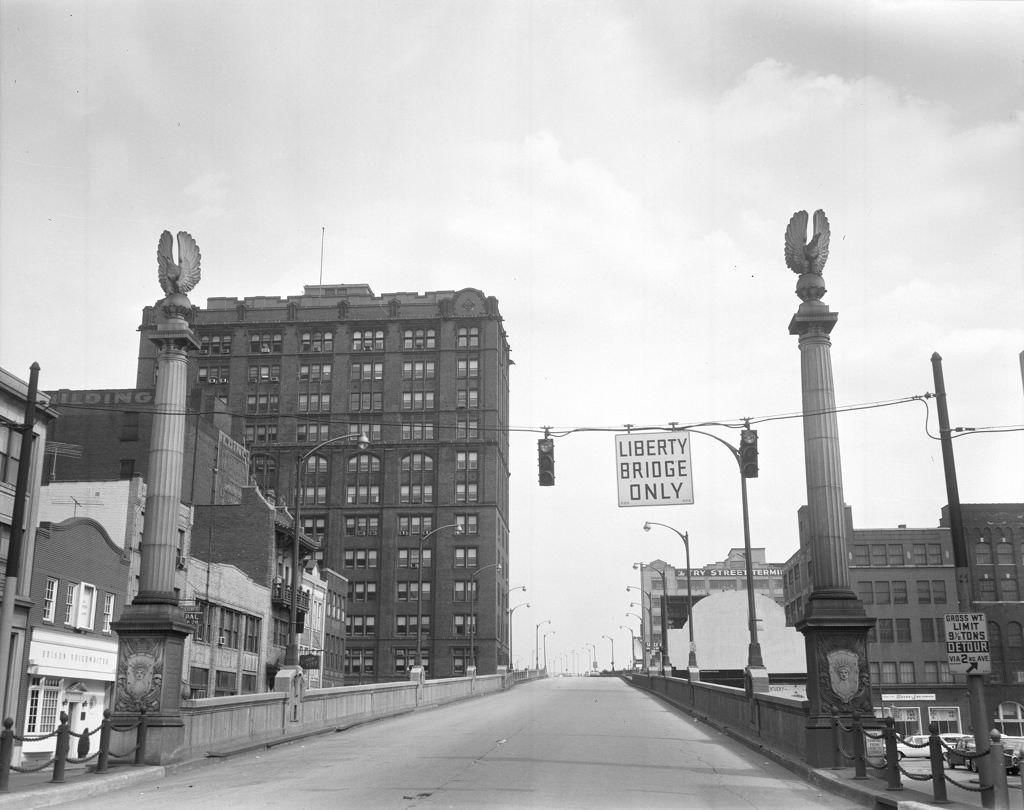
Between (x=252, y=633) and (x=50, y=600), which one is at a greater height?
(x=50, y=600)

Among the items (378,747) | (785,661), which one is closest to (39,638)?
(378,747)

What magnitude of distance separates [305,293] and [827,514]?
4984 inches

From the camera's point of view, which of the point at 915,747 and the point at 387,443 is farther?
the point at 387,443

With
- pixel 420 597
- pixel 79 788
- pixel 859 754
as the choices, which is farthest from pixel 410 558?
pixel 859 754

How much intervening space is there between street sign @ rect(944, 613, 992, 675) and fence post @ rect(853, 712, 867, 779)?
3556 millimetres

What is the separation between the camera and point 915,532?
100250mm

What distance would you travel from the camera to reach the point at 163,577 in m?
22.7

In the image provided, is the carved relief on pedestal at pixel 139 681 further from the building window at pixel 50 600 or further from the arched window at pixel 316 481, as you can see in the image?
the arched window at pixel 316 481

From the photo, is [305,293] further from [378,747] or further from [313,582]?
[378,747]

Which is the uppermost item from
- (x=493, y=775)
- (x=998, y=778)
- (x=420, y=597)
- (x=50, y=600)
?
(x=420, y=597)

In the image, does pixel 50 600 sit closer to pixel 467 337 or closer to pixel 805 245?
pixel 805 245

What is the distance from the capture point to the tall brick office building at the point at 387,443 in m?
124

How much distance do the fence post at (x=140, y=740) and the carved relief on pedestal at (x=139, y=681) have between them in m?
0.32

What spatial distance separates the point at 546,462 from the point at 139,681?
10547 mm
